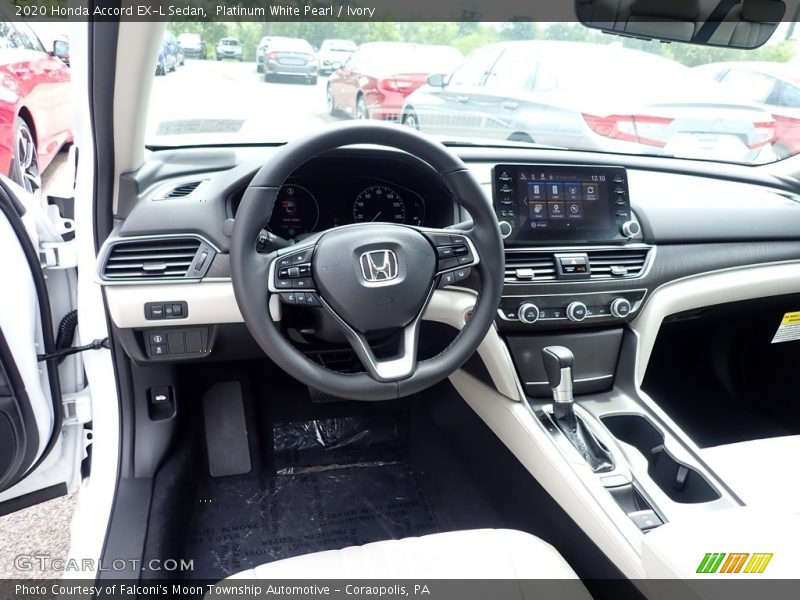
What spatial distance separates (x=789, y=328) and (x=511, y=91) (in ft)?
4.69


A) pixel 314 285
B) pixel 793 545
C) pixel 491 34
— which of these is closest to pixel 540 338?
pixel 314 285

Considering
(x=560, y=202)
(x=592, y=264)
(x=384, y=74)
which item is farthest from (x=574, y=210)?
(x=384, y=74)

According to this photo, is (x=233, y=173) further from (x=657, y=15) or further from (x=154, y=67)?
(x=657, y=15)

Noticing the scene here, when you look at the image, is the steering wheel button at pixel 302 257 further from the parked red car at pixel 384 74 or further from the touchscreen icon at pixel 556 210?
the parked red car at pixel 384 74

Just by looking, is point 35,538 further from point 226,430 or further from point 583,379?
point 583,379

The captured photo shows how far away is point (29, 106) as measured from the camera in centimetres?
342

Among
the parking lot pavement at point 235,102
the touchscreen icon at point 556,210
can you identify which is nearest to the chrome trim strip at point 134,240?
the parking lot pavement at point 235,102

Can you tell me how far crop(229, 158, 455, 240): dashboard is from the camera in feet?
5.59

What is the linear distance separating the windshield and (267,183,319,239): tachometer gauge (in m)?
0.39

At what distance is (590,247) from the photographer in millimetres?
1857

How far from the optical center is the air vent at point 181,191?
1591 mm

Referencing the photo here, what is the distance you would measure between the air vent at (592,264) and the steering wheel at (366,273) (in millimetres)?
399

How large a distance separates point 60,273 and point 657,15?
1638 millimetres

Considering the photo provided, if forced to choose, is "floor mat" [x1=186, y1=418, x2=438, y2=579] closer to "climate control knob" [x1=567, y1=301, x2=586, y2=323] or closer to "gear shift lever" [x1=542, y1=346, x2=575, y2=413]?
"gear shift lever" [x1=542, y1=346, x2=575, y2=413]
